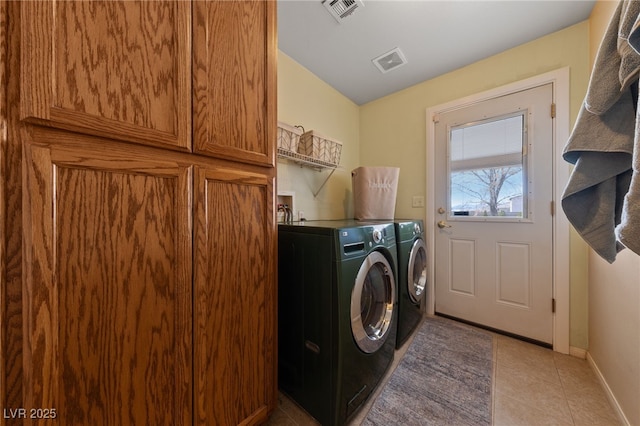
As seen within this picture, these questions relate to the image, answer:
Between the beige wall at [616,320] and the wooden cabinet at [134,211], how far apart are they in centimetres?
167

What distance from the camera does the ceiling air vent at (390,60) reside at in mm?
1891

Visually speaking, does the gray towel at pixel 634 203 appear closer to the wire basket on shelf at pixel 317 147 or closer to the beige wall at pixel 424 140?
the beige wall at pixel 424 140

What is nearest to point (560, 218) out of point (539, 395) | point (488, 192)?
point (488, 192)

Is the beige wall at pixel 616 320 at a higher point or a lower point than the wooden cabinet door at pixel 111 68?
lower

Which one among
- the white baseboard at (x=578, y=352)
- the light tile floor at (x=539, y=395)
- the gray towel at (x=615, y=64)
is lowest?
the light tile floor at (x=539, y=395)

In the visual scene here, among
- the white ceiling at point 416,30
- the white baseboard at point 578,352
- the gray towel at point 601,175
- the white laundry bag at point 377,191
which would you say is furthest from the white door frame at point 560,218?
the gray towel at point 601,175

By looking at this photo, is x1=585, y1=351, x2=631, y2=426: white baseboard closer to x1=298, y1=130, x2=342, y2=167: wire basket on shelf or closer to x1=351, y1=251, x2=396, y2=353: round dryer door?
x1=351, y1=251, x2=396, y2=353: round dryer door

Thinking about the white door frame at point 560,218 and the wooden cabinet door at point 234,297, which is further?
the white door frame at point 560,218

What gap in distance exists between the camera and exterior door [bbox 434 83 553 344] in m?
1.74

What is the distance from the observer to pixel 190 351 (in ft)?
2.54

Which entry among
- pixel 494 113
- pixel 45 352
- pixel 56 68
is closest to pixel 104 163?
pixel 56 68

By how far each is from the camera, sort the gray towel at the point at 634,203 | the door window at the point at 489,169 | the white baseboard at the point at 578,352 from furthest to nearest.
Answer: the door window at the point at 489,169 < the white baseboard at the point at 578,352 < the gray towel at the point at 634,203

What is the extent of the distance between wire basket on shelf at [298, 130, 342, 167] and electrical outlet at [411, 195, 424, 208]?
3.17 feet

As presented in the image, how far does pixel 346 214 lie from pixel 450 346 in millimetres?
1491
